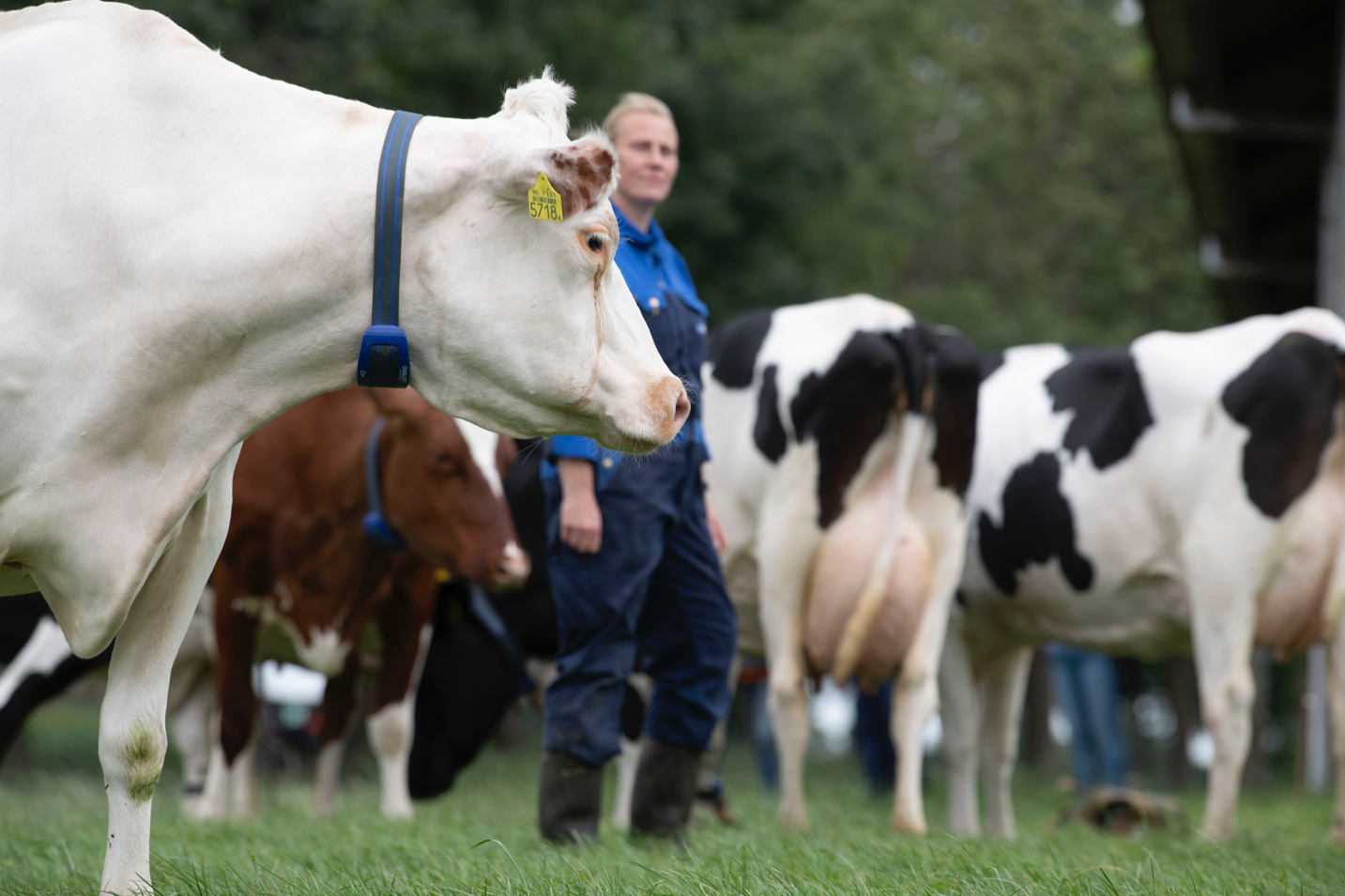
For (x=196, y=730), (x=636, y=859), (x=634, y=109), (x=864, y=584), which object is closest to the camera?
(x=636, y=859)

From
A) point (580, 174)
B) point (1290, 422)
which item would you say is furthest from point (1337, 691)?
point (580, 174)

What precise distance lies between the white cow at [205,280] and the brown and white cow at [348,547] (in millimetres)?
3346

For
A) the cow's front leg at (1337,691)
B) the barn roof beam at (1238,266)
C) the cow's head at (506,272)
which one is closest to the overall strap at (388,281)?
the cow's head at (506,272)

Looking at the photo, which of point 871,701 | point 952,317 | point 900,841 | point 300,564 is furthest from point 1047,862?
point 952,317

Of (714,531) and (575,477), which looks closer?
(575,477)

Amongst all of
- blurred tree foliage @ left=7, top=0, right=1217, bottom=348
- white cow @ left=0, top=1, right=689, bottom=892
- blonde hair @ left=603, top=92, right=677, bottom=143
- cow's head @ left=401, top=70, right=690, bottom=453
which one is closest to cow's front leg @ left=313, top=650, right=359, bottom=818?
blonde hair @ left=603, top=92, right=677, bottom=143

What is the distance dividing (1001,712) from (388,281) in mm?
5247

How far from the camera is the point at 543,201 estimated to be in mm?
2674

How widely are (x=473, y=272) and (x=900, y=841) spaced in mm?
2326

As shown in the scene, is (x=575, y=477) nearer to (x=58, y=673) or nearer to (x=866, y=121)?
(x=58, y=673)

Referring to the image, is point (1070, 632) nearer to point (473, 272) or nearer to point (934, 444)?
point (934, 444)

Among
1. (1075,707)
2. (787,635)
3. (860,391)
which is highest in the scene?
(860,391)

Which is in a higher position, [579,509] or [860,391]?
[579,509]

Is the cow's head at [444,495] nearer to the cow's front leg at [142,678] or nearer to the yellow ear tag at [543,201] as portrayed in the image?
the cow's front leg at [142,678]
